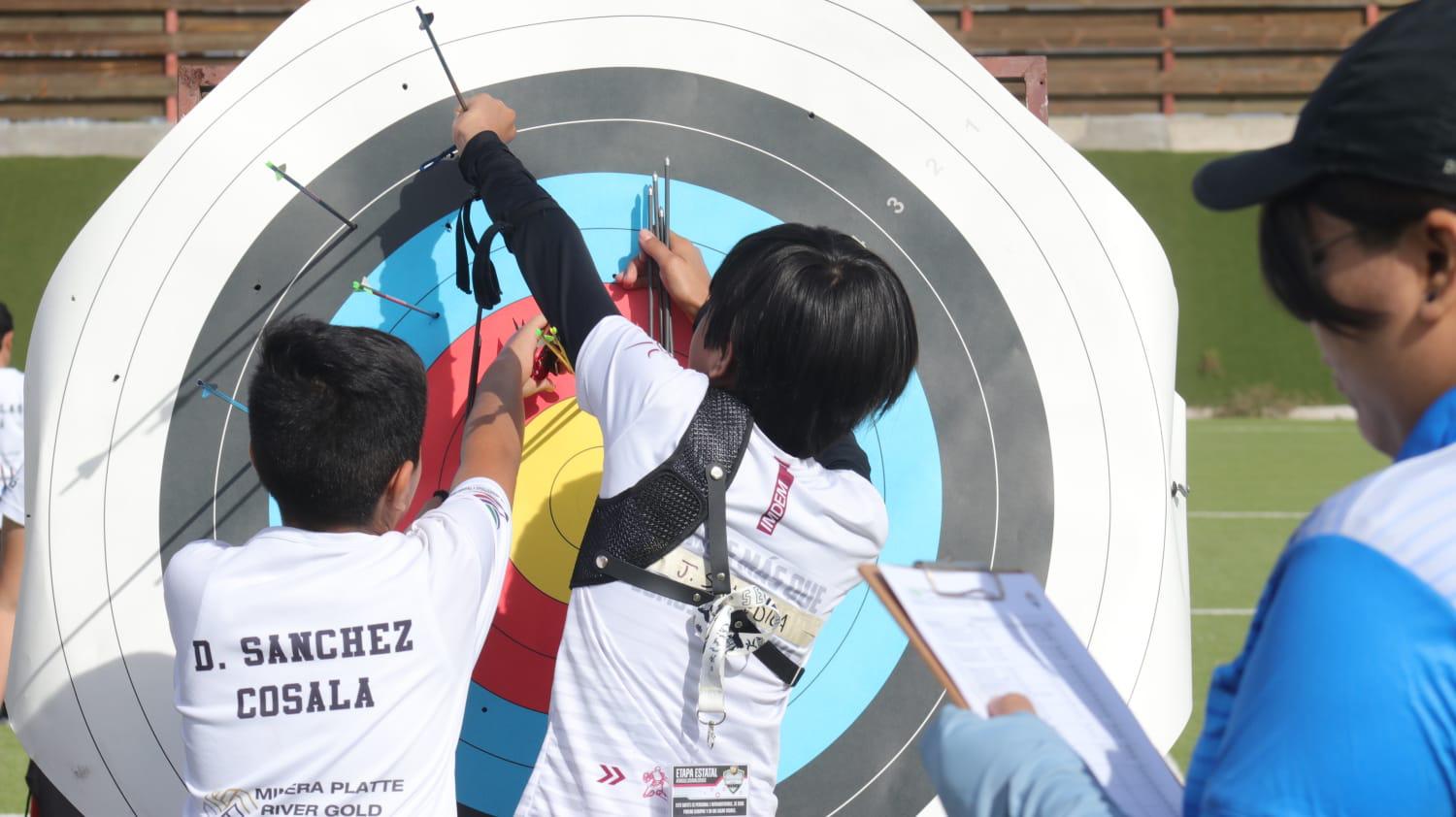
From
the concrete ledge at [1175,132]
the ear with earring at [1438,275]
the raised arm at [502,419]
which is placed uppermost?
the concrete ledge at [1175,132]

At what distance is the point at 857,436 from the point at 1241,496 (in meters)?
4.69

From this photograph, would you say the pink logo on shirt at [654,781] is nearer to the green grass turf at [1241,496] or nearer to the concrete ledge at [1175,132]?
the green grass turf at [1241,496]

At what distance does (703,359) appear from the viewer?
1.28 m

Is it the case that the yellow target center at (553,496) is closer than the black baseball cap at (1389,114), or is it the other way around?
the black baseball cap at (1389,114)

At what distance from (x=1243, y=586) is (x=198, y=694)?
3748 millimetres

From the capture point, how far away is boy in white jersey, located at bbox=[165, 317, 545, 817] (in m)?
1.06

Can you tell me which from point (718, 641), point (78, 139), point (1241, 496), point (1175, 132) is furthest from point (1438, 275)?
point (1175, 132)

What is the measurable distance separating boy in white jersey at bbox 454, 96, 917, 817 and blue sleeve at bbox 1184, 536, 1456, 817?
67 cm

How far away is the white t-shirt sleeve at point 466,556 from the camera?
3.65 feet

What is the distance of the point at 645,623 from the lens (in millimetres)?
1222

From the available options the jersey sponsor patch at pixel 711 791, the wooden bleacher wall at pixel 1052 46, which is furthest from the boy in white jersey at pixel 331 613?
the wooden bleacher wall at pixel 1052 46

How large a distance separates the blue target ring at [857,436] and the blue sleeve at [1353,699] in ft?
3.85

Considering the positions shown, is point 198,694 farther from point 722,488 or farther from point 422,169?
point 422,169

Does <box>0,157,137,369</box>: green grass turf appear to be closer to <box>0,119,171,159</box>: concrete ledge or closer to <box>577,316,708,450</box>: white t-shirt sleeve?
<box>0,119,171,159</box>: concrete ledge
